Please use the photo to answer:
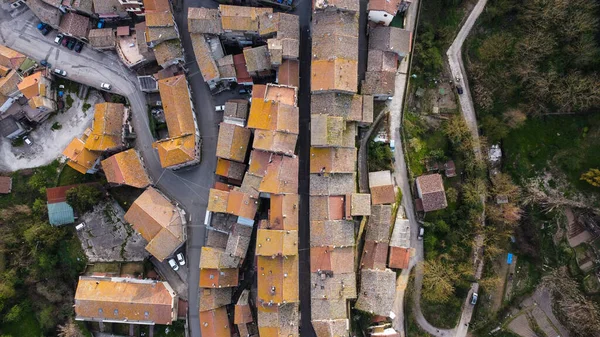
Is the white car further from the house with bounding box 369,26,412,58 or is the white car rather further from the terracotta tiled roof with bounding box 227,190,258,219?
the house with bounding box 369,26,412,58

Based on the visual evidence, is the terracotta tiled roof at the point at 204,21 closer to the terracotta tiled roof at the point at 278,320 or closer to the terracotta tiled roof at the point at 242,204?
the terracotta tiled roof at the point at 242,204

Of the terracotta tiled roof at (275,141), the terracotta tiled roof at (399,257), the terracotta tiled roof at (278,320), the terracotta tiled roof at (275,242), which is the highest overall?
the terracotta tiled roof at (275,141)

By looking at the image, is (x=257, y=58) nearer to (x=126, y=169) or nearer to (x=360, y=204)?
(x=126, y=169)

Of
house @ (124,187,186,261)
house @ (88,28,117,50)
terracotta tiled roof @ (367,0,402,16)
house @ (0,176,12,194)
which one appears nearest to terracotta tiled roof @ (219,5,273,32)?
terracotta tiled roof @ (367,0,402,16)

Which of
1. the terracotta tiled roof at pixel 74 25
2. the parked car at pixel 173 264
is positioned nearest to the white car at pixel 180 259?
the parked car at pixel 173 264

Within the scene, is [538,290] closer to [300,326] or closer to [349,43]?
[300,326]
